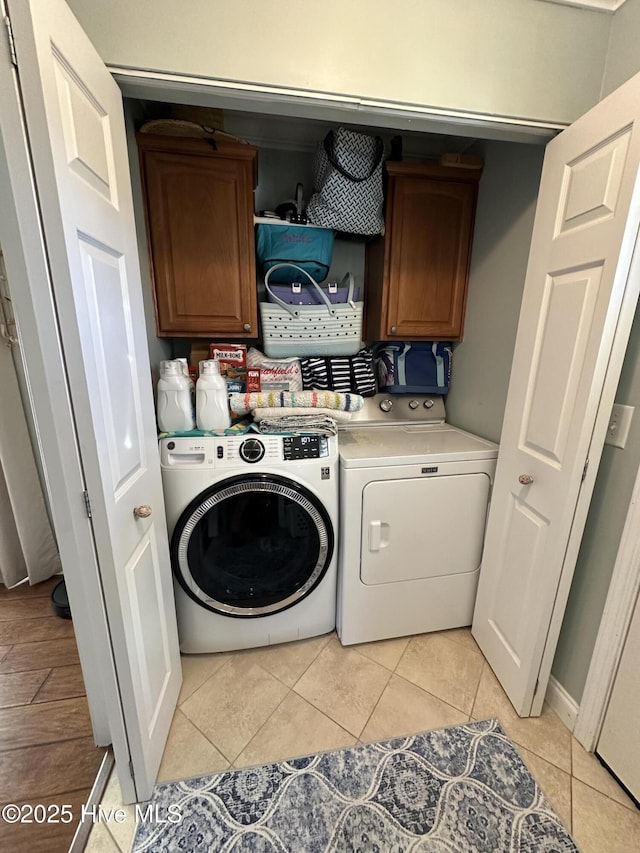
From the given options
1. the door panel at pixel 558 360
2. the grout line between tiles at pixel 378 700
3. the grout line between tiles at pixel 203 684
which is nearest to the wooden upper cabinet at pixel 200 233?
the door panel at pixel 558 360

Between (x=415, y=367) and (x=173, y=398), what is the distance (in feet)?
Result: 4.27

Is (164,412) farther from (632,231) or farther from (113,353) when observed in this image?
(632,231)

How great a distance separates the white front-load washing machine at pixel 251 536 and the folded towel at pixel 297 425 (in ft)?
0.10

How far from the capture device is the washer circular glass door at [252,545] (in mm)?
1377

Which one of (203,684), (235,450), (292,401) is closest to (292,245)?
(292,401)

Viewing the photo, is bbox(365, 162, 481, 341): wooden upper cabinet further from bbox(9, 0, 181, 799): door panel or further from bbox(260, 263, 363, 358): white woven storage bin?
bbox(9, 0, 181, 799): door panel

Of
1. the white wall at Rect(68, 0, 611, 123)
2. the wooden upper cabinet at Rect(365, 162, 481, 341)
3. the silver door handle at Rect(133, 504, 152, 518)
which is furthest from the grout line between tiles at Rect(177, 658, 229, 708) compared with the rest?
the white wall at Rect(68, 0, 611, 123)

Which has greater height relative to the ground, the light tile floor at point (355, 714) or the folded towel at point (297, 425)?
the folded towel at point (297, 425)

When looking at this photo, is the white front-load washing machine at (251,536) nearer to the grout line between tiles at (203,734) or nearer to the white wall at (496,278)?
the grout line between tiles at (203,734)

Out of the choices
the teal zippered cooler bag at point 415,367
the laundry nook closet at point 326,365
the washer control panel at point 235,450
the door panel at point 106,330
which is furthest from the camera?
the teal zippered cooler bag at point 415,367

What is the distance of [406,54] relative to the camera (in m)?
1.04

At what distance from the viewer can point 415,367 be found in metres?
2.03

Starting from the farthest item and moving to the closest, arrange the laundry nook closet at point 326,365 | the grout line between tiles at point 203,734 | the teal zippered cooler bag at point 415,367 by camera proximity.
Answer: the teal zippered cooler bag at point 415,367
the grout line between tiles at point 203,734
the laundry nook closet at point 326,365

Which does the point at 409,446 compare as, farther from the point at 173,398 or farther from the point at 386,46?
the point at 386,46
